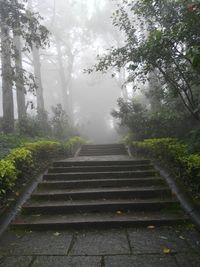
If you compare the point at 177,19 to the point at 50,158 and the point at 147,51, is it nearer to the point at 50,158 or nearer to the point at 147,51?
the point at 147,51

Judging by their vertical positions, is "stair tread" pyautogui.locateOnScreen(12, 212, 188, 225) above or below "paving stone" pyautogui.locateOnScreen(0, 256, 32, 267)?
above

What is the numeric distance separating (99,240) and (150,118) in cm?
716

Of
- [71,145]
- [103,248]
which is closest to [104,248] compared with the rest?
[103,248]

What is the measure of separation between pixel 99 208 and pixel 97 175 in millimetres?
1568

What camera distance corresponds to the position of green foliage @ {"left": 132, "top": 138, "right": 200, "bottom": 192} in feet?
16.5

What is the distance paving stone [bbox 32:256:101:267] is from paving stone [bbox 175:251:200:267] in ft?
3.64

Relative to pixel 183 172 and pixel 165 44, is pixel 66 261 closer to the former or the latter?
pixel 183 172

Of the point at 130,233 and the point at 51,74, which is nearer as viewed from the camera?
the point at 130,233

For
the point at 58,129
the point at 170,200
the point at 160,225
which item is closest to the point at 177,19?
the point at 170,200

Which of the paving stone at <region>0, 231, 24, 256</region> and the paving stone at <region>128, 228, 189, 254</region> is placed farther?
the paving stone at <region>0, 231, 24, 256</region>

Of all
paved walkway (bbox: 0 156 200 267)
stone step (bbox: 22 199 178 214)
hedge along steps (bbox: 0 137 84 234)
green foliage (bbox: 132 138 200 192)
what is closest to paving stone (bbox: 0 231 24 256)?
paved walkway (bbox: 0 156 200 267)

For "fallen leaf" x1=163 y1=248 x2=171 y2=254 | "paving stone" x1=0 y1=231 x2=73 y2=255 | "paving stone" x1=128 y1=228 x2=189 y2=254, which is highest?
"paving stone" x1=0 y1=231 x2=73 y2=255

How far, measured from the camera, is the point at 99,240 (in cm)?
414

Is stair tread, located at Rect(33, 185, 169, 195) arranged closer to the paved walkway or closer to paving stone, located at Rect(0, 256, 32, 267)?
the paved walkway
